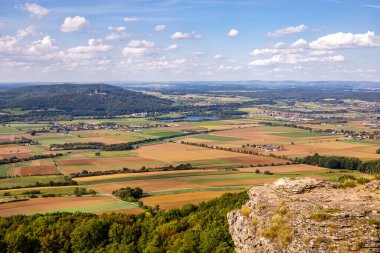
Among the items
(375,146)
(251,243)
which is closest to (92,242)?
(251,243)

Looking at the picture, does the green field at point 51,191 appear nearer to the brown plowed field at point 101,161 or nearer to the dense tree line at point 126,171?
the dense tree line at point 126,171

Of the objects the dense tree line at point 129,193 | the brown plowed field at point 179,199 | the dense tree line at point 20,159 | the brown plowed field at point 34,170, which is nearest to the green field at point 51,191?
the dense tree line at point 129,193

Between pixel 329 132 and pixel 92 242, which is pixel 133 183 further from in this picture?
pixel 329 132

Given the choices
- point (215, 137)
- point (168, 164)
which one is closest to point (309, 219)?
point (168, 164)

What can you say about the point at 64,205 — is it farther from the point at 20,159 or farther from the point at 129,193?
the point at 20,159

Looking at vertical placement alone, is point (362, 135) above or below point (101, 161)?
above

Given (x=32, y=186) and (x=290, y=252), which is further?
(x=32, y=186)

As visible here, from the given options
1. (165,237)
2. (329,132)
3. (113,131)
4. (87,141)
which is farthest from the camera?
(113,131)
